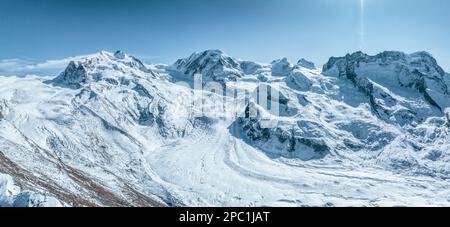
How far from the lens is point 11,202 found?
2776 inches
